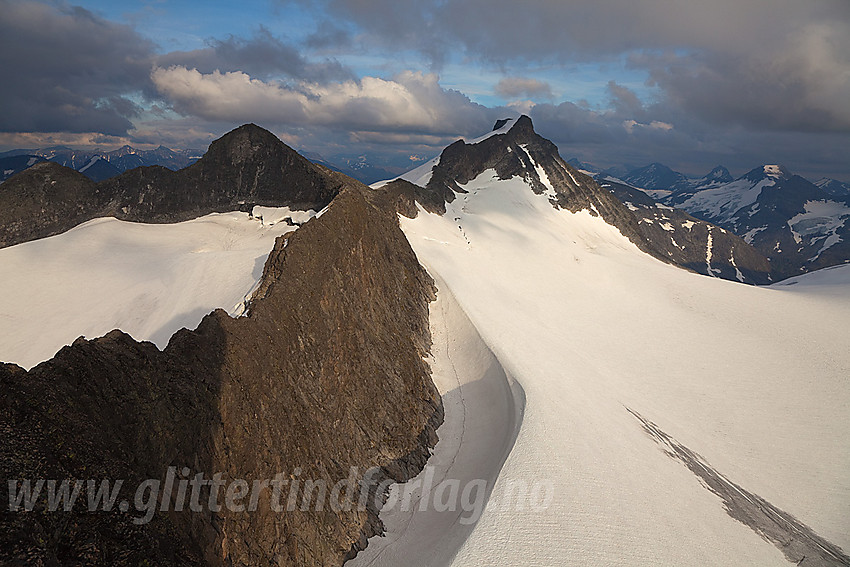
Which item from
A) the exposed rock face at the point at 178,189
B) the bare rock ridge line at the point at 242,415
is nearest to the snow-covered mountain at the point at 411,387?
the bare rock ridge line at the point at 242,415

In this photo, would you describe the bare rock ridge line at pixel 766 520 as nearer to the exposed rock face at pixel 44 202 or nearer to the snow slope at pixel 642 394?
the snow slope at pixel 642 394

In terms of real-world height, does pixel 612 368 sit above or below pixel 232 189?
below

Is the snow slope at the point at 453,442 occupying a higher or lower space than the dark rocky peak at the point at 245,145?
lower

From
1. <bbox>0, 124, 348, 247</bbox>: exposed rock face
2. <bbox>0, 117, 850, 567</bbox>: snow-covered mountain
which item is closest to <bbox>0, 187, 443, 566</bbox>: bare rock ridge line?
<bbox>0, 117, 850, 567</bbox>: snow-covered mountain

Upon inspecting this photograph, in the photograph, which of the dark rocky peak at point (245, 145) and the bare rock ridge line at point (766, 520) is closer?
the bare rock ridge line at point (766, 520)

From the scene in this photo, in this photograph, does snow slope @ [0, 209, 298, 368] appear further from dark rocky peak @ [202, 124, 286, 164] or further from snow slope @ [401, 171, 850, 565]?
snow slope @ [401, 171, 850, 565]

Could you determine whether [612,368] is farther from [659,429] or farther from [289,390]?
[289,390]

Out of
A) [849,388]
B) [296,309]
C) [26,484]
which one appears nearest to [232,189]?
[296,309]
